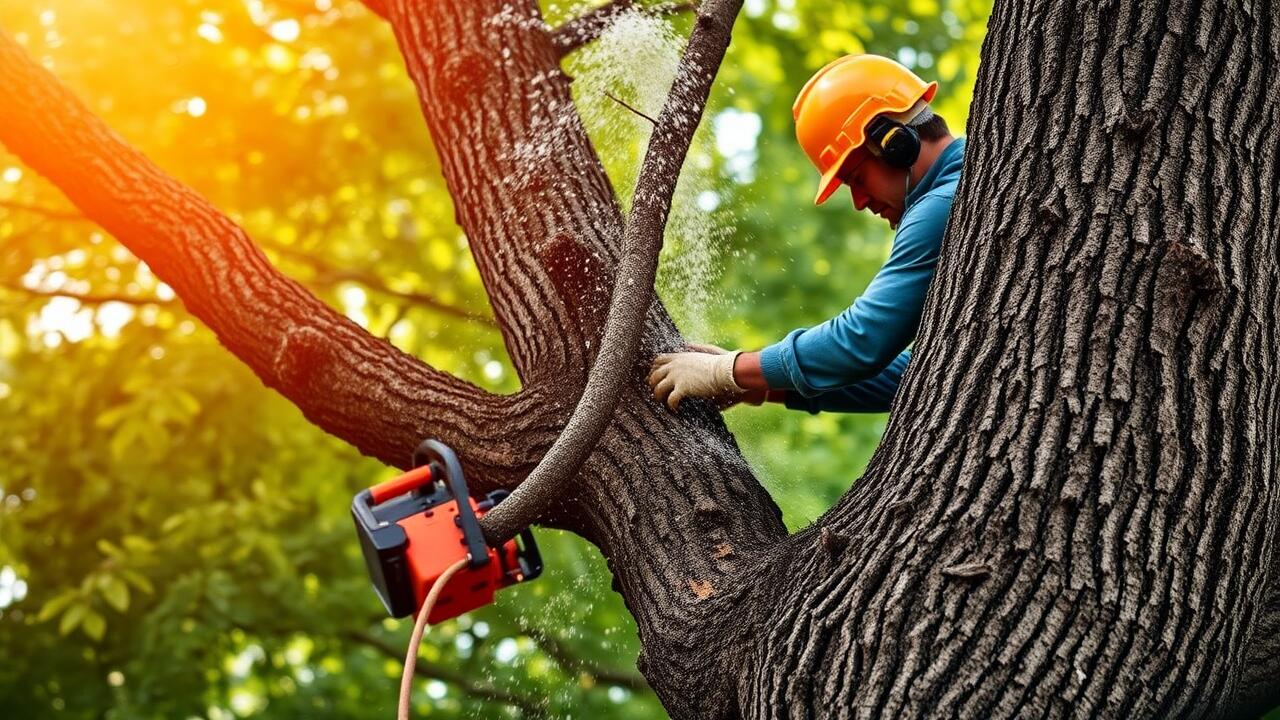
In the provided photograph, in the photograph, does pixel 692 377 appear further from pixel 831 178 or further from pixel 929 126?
pixel 929 126

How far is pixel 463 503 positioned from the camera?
2.17 metres

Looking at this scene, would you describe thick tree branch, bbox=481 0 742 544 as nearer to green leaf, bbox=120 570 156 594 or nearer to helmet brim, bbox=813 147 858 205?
helmet brim, bbox=813 147 858 205

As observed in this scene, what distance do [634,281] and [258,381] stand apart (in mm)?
4525

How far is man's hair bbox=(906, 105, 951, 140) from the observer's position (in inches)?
102

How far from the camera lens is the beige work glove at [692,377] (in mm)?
2371

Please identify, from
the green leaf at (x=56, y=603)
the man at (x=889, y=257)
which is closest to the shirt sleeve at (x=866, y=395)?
the man at (x=889, y=257)

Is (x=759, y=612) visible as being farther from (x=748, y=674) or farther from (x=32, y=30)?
(x=32, y=30)

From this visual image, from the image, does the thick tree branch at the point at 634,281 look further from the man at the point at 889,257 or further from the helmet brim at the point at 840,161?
the helmet brim at the point at 840,161

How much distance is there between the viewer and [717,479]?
7.50 ft

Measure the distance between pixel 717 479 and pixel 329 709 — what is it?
485 cm

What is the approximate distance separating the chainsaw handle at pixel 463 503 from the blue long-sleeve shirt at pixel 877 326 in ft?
2.02

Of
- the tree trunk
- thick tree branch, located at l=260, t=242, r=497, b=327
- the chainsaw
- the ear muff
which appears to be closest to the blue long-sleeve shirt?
the ear muff

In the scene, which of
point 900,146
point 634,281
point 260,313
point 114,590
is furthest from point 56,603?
point 900,146

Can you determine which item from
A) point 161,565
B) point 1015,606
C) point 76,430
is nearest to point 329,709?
point 161,565
